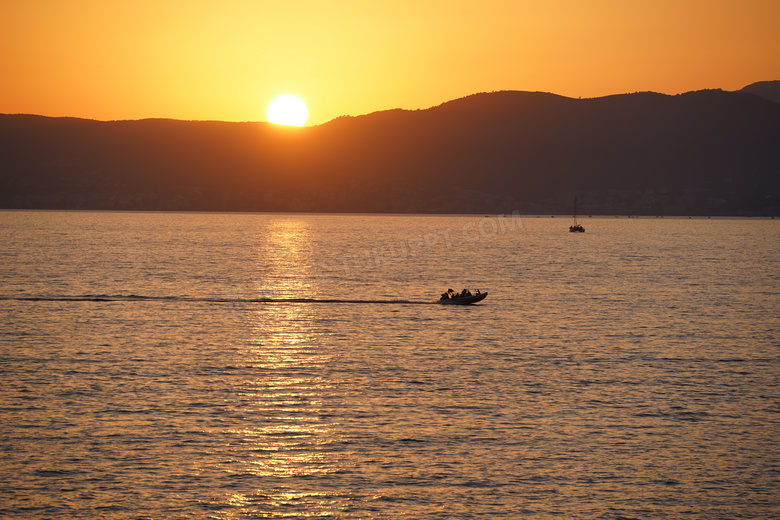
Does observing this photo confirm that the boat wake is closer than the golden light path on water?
No

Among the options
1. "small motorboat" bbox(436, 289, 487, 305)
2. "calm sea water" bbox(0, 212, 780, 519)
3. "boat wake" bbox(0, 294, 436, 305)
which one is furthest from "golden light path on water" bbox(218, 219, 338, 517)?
"small motorboat" bbox(436, 289, 487, 305)

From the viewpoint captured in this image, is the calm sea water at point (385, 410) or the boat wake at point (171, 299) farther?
the boat wake at point (171, 299)

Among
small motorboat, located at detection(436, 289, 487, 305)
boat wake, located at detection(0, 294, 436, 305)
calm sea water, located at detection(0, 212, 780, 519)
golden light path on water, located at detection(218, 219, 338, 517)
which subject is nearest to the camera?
golden light path on water, located at detection(218, 219, 338, 517)

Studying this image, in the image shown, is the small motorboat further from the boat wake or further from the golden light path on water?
the golden light path on water

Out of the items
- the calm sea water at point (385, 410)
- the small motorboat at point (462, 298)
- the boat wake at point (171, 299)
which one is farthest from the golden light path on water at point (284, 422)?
the small motorboat at point (462, 298)

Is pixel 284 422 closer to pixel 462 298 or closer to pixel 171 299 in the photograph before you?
pixel 462 298

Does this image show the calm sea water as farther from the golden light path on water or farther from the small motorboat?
the small motorboat

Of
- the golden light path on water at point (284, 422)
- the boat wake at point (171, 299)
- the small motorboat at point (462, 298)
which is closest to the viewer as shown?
the golden light path on water at point (284, 422)

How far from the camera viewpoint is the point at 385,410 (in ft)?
147

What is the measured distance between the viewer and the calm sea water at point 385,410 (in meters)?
32.2

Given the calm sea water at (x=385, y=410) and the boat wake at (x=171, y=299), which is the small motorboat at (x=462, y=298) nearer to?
the calm sea water at (x=385, y=410)

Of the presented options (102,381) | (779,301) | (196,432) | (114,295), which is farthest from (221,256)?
(196,432)

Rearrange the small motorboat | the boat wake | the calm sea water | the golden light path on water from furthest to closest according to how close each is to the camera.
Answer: the boat wake, the small motorboat, the calm sea water, the golden light path on water

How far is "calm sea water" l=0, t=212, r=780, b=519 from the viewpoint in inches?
1270
